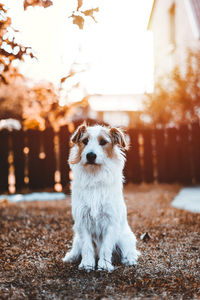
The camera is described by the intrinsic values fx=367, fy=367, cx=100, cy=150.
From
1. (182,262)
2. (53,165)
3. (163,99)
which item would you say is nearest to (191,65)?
(163,99)

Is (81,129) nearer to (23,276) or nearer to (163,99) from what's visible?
(23,276)

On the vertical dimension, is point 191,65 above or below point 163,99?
above

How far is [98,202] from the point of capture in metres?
3.49

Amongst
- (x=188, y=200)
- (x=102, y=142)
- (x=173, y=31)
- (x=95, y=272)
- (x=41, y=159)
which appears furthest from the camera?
(x=173, y=31)

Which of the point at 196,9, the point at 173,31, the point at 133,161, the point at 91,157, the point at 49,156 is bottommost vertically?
the point at 133,161

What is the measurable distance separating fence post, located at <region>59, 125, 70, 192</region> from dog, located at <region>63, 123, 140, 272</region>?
20.0 feet

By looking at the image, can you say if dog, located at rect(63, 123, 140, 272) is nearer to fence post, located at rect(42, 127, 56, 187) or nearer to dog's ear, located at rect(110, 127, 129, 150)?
dog's ear, located at rect(110, 127, 129, 150)

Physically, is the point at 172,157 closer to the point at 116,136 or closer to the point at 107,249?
the point at 116,136

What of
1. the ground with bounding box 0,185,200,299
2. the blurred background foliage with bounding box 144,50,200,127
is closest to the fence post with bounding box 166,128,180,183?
the blurred background foliage with bounding box 144,50,200,127

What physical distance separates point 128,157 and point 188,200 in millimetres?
3436

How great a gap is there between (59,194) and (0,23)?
575 cm

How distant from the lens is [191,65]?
10562 millimetres

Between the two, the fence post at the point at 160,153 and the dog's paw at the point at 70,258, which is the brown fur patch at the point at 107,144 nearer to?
the dog's paw at the point at 70,258

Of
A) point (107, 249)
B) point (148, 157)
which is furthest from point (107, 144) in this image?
point (148, 157)
